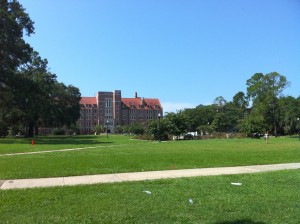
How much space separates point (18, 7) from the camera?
161ft

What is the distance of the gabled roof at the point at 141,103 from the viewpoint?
7219 inches

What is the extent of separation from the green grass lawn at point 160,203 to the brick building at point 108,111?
16194cm

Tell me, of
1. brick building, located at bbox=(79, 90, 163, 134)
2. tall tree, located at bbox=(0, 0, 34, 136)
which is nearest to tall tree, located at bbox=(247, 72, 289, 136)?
tall tree, located at bbox=(0, 0, 34, 136)

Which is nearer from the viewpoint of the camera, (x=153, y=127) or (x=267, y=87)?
(x=153, y=127)

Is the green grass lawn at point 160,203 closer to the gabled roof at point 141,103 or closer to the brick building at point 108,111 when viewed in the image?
the brick building at point 108,111

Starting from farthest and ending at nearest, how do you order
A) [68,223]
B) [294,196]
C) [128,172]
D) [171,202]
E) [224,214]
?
1. [128,172]
2. [294,196]
3. [171,202]
4. [224,214]
5. [68,223]

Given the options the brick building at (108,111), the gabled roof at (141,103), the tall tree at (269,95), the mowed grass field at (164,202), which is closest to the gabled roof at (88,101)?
the brick building at (108,111)

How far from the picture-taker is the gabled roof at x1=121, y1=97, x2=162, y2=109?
183375mm

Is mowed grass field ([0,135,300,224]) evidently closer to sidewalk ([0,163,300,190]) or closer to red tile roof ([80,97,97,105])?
sidewalk ([0,163,300,190])

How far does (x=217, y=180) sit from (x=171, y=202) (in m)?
3.49

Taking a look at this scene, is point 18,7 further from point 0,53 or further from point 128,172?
point 128,172

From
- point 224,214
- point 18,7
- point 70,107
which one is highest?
point 18,7

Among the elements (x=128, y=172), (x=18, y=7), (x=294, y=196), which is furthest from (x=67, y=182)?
(x=18, y=7)

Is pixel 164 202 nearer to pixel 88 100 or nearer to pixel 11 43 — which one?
pixel 11 43
